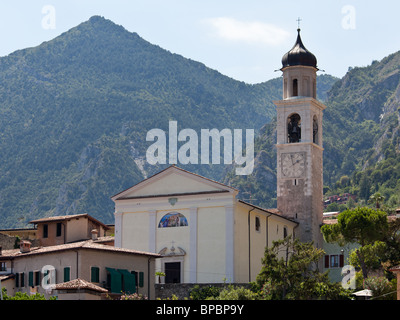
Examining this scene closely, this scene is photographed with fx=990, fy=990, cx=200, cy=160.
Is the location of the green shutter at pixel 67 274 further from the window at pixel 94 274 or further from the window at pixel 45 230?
the window at pixel 45 230

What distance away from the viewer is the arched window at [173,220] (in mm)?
65125

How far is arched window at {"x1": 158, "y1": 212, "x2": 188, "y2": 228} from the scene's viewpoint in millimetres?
65125

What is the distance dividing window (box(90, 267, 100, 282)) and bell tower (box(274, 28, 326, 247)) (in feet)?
A: 81.2

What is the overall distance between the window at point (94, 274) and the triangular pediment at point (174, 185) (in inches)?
529

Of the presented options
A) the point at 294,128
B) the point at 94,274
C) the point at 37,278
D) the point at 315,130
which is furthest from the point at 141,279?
the point at 315,130

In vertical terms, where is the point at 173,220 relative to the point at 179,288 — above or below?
above

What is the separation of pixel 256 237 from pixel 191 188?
18.5ft

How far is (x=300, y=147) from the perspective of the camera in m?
75.7

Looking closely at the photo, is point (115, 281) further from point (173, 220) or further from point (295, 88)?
point (295, 88)

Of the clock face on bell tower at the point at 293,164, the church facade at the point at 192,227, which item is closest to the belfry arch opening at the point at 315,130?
the clock face on bell tower at the point at 293,164

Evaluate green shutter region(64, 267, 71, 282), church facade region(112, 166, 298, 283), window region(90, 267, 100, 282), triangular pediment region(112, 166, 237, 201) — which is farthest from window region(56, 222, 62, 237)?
window region(90, 267, 100, 282)

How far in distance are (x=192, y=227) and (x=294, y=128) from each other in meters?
16.3

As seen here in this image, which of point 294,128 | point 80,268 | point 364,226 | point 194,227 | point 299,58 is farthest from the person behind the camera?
point 299,58
